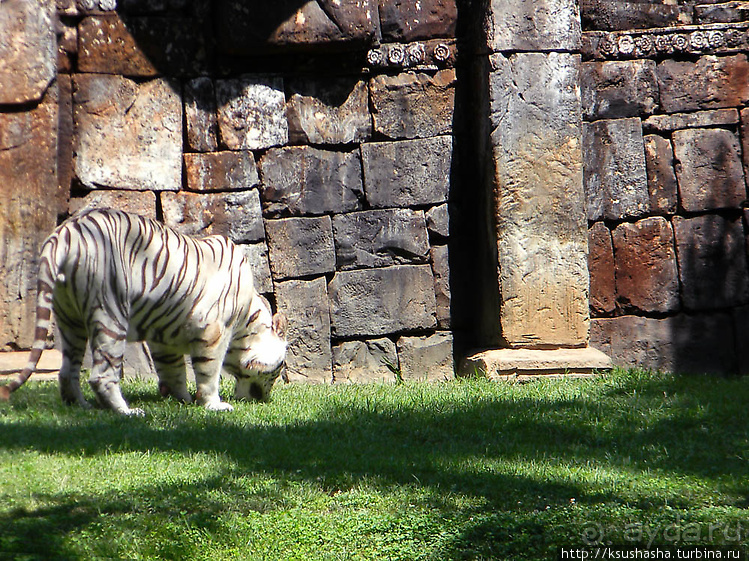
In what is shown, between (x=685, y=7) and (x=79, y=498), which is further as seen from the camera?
(x=685, y=7)

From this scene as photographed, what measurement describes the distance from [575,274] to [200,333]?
3.38m

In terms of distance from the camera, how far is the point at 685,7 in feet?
25.8

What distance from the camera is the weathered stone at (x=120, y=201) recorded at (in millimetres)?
6922

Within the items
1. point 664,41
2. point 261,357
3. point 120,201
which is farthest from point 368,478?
point 664,41

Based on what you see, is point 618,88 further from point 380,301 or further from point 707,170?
point 380,301

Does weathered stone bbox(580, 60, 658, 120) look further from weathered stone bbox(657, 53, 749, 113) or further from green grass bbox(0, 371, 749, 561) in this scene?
green grass bbox(0, 371, 749, 561)

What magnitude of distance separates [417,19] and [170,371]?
3911mm

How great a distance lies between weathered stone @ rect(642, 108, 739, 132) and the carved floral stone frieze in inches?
22.5

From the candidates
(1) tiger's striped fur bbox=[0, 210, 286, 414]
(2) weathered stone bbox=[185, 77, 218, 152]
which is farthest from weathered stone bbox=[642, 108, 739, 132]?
(1) tiger's striped fur bbox=[0, 210, 286, 414]

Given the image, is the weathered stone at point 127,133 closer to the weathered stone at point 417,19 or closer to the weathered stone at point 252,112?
the weathered stone at point 252,112

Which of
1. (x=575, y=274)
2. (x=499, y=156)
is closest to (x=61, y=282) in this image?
(x=499, y=156)

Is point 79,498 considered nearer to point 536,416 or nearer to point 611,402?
point 536,416

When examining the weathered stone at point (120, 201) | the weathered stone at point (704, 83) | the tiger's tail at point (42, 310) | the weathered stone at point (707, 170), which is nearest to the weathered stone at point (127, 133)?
the weathered stone at point (120, 201)

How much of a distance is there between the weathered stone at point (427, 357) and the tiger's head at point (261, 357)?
5.91ft
